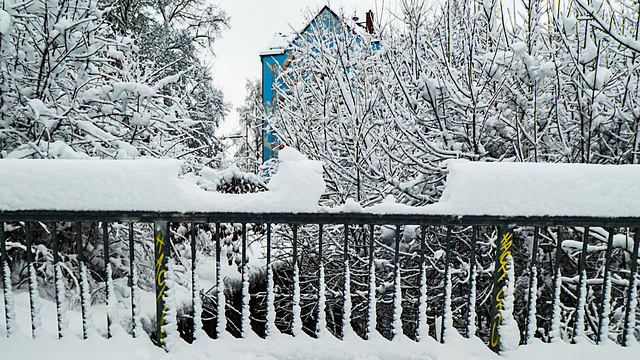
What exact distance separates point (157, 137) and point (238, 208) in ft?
13.6

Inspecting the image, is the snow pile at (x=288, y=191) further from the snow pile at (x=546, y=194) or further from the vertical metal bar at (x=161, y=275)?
the vertical metal bar at (x=161, y=275)

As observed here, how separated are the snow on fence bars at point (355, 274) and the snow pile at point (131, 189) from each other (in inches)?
2.3

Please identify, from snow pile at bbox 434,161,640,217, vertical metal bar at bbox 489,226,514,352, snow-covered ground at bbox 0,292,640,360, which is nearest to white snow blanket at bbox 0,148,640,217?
snow pile at bbox 434,161,640,217

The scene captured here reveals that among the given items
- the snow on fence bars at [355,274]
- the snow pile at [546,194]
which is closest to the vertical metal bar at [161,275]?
the snow on fence bars at [355,274]

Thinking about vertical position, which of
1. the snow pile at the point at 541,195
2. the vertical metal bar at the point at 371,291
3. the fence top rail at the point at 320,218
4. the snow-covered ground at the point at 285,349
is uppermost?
the snow pile at the point at 541,195

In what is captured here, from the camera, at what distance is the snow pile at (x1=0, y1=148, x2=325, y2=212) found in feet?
7.32

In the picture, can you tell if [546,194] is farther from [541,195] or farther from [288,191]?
[288,191]

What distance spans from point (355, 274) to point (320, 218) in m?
2.97

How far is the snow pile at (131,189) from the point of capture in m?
2.23

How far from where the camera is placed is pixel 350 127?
5480 millimetres

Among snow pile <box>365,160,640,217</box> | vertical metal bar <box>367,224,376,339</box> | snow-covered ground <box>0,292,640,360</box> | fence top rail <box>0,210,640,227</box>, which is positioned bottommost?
snow-covered ground <box>0,292,640,360</box>

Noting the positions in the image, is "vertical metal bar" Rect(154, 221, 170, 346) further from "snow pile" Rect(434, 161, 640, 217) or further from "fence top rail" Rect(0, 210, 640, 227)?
"snow pile" Rect(434, 161, 640, 217)

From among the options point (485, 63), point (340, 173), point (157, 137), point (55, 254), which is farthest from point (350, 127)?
point (55, 254)

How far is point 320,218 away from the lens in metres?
2.26
